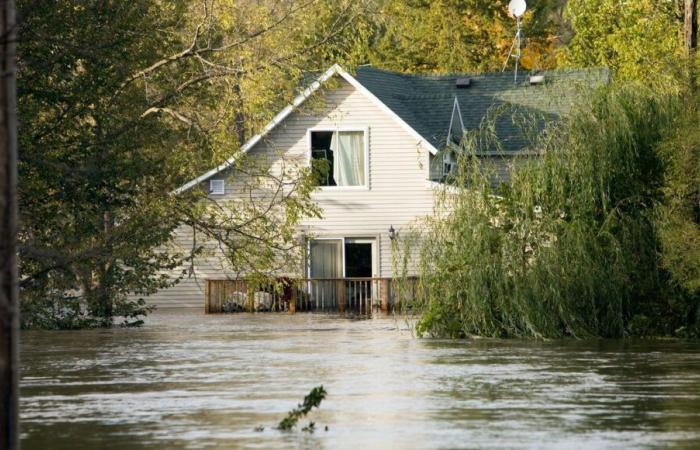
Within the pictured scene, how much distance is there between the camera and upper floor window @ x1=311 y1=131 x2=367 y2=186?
5316 centimetres

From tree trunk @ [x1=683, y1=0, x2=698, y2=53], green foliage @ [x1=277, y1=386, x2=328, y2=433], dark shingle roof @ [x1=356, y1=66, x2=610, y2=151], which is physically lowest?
green foliage @ [x1=277, y1=386, x2=328, y2=433]

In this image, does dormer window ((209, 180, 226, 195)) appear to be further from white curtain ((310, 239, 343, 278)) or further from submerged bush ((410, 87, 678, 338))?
submerged bush ((410, 87, 678, 338))

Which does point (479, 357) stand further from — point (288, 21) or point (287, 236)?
point (288, 21)

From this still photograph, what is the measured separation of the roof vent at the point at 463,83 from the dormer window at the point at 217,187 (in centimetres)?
1072

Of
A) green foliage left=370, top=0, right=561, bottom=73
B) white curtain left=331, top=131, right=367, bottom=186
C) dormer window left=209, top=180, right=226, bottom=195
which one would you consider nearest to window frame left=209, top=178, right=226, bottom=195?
dormer window left=209, top=180, right=226, bottom=195

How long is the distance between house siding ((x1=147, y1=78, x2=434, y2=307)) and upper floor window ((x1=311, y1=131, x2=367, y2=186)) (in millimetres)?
276

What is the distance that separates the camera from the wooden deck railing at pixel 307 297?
51031 mm

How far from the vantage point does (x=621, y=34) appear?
6406 centimetres

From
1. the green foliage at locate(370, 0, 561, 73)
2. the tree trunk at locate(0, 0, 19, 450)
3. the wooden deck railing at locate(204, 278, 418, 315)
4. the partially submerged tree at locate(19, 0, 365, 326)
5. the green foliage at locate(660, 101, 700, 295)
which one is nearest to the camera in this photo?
the tree trunk at locate(0, 0, 19, 450)

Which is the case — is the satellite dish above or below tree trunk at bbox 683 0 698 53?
above

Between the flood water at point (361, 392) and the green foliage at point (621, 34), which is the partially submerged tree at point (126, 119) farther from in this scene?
the green foliage at point (621, 34)

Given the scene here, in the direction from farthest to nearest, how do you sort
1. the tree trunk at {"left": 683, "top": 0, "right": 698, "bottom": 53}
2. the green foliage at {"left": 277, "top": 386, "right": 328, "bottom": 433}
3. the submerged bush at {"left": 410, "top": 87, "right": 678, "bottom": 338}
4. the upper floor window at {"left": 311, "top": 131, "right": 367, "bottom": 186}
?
the upper floor window at {"left": 311, "top": 131, "right": 367, "bottom": 186} → the tree trunk at {"left": 683, "top": 0, "right": 698, "bottom": 53} → the submerged bush at {"left": 410, "top": 87, "right": 678, "bottom": 338} → the green foliage at {"left": 277, "top": 386, "right": 328, "bottom": 433}

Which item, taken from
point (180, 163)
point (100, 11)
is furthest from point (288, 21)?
point (100, 11)

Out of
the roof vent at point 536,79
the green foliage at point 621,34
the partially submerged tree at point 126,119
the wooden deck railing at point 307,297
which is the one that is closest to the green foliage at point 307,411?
the partially submerged tree at point 126,119
